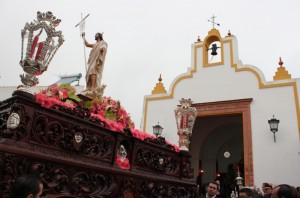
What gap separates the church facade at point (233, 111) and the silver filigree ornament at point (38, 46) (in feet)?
24.5

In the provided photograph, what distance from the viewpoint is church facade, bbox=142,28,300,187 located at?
8539mm

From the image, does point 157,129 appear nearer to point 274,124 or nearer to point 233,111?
point 233,111

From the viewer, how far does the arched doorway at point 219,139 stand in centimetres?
972

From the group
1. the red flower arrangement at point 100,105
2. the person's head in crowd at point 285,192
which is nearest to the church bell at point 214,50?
the red flower arrangement at point 100,105

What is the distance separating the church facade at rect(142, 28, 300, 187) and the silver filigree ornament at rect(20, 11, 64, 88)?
7455mm

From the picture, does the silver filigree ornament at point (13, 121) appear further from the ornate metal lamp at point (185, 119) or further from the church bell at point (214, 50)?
the church bell at point (214, 50)

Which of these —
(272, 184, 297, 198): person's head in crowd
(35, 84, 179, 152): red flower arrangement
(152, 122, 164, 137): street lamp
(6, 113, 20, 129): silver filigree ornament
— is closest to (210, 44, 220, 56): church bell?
(152, 122, 164, 137): street lamp

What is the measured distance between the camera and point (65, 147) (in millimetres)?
2582

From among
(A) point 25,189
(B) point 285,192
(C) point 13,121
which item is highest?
(C) point 13,121

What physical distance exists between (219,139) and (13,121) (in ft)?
37.8

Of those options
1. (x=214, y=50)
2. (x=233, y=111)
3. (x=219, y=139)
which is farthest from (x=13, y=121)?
(x=219, y=139)

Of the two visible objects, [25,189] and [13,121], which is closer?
[25,189]

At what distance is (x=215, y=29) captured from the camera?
36.6 feet

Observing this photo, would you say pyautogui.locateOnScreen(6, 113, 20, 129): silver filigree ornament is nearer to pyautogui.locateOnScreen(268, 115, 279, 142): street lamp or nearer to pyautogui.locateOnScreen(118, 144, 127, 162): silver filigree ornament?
pyautogui.locateOnScreen(118, 144, 127, 162): silver filigree ornament
